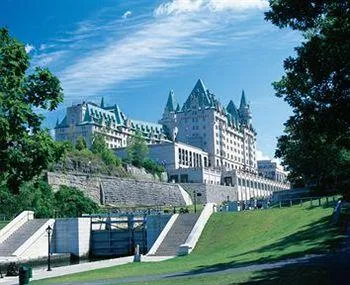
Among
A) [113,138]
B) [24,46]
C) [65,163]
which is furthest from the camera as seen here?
[113,138]

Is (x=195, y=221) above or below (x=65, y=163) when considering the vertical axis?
below

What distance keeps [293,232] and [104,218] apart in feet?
93.5

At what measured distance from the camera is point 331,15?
1664cm

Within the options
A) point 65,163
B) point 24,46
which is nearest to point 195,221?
point 24,46

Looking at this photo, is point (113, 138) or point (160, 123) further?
point (160, 123)

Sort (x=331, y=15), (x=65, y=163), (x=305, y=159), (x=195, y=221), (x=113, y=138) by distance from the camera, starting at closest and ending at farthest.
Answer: (x=331, y=15), (x=195, y=221), (x=305, y=159), (x=65, y=163), (x=113, y=138)

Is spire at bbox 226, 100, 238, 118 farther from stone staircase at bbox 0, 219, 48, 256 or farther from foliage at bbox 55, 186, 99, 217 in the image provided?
stone staircase at bbox 0, 219, 48, 256

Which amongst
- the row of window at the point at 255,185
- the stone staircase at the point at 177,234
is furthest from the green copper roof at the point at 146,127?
the stone staircase at the point at 177,234

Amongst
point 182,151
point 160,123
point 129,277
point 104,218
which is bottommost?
point 129,277

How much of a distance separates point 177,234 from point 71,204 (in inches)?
1089

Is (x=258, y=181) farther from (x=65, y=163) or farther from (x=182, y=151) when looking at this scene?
(x=65, y=163)

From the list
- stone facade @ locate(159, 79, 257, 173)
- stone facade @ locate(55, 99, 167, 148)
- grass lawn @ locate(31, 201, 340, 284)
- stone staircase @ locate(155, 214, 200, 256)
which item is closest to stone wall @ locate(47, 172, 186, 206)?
stone staircase @ locate(155, 214, 200, 256)

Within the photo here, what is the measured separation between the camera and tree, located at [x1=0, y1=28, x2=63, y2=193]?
728 inches

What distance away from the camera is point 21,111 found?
60.5 feet
